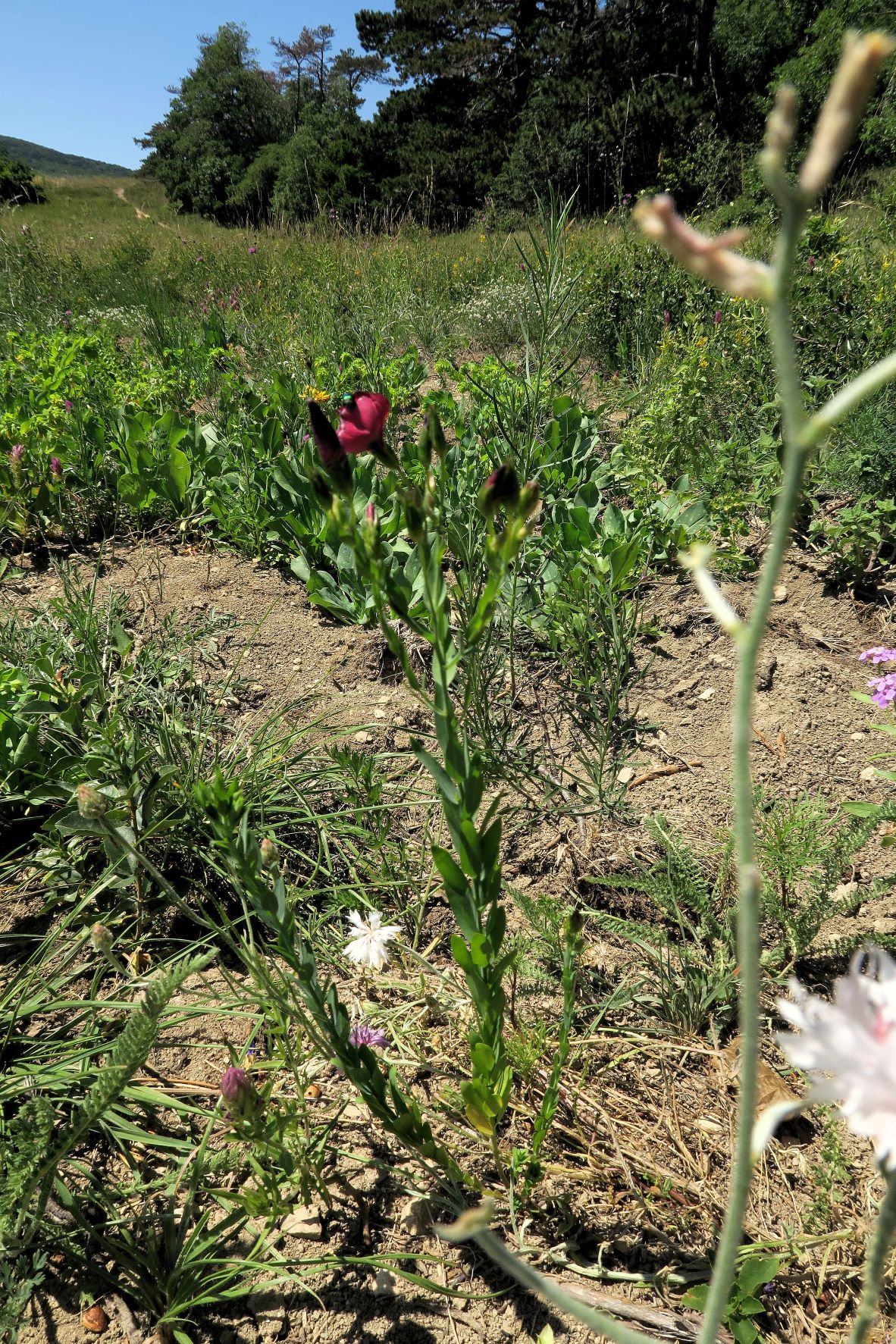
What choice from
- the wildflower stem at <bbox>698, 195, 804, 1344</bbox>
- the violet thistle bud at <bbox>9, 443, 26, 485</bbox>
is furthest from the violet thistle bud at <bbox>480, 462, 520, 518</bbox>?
the violet thistle bud at <bbox>9, 443, 26, 485</bbox>

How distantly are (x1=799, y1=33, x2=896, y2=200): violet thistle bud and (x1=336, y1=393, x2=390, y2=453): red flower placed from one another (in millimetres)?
596

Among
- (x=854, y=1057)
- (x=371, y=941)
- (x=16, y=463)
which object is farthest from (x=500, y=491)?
(x=16, y=463)

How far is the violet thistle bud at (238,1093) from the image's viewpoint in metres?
0.99

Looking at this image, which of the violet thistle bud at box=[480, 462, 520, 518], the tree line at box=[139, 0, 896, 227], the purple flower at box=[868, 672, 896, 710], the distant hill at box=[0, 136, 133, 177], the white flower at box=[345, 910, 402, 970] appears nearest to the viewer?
the violet thistle bud at box=[480, 462, 520, 518]

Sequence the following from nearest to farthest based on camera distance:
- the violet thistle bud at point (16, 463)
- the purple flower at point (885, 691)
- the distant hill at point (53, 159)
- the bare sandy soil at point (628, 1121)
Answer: the bare sandy soil at point (628, 1121) < the purple flower at point (885, 691) < the violet thistle bud at point (16, 463) < the distant hill at point (53, 159)

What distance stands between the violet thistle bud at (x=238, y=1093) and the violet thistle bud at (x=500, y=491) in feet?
2.57

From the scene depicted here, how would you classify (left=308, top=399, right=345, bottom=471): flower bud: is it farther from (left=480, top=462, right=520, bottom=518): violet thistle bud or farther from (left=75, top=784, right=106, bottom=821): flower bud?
(left=75, top=784, right=106, bottom=821): flower bud

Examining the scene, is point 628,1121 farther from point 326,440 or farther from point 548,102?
point 548,102

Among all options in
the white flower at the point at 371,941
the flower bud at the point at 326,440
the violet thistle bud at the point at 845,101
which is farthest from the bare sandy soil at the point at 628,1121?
the violet thistle bud at the point at 845,101

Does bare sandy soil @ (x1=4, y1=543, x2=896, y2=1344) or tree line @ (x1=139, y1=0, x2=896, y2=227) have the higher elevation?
tree line @ (x1=139, y1=0, x2=896, y2=227)

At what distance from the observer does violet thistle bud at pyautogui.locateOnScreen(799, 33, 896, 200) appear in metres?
0.35

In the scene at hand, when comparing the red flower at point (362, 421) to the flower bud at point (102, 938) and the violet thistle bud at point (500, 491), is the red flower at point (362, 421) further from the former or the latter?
the flower bud at point (102, 938)

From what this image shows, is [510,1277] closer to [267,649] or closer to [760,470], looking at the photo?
[267,649]

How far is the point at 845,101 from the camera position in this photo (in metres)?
0.36
